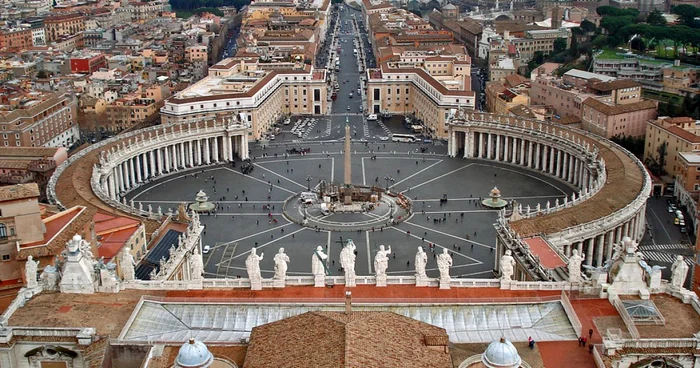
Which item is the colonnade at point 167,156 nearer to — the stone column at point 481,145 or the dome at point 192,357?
the stone column at point 481,145

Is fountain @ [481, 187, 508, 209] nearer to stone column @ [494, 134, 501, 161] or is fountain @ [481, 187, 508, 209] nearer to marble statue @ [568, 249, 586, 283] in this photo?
stone column @ [494, 134, 501, 161]

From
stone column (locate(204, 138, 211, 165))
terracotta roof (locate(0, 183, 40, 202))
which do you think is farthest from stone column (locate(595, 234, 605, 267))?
stone column (locate(204, 138, 211, 165))

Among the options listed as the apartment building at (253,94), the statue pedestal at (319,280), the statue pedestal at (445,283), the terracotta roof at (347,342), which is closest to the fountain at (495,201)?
the apartment building at (253,94)

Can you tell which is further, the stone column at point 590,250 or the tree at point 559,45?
the tree at point 559,45

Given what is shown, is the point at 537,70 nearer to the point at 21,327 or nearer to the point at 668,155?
the point at 668,155

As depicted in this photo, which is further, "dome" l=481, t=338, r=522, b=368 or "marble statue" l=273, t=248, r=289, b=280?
"marble statue" l=273, t=248, r=289, b=280

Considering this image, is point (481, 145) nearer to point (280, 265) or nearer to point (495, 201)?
point (495, 201)
